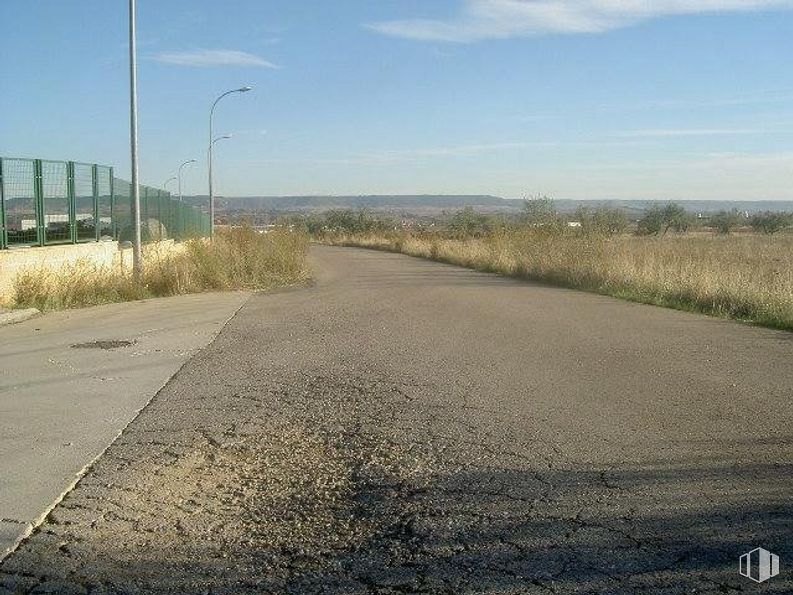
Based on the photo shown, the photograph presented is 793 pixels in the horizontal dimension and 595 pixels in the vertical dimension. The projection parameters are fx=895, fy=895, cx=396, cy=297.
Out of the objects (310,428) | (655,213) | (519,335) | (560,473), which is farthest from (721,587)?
(655,213)

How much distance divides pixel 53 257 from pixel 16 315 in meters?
3.91

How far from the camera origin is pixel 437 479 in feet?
20.5

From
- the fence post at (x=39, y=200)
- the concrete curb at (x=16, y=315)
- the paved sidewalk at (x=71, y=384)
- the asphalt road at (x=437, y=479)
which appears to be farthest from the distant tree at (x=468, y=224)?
the asphalt road at (x=437, y=479)

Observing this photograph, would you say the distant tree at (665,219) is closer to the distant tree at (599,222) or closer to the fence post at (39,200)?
the distant tree at (599,222)

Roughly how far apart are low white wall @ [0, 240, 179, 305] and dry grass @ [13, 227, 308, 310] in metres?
0.18

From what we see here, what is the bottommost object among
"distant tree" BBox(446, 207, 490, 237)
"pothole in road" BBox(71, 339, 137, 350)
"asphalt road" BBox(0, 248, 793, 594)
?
"pothole in road" BBox(71, 339, 137, 350)

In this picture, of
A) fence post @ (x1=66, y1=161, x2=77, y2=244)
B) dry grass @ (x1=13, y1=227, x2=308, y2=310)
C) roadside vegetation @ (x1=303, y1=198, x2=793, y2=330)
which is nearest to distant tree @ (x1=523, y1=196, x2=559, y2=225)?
roadside vegetation @ (x1=303, y1=198, x2=793, y2=330)

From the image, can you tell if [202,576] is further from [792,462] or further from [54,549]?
[792,462]

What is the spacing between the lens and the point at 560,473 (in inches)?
253

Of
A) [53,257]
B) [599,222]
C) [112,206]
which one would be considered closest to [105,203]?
[112,206]

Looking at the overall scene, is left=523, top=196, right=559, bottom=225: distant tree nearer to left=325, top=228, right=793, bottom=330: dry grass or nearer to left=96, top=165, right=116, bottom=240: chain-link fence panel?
left=325, top=228, right=793, bottom=330: dry grass

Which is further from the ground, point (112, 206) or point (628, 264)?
point (112, 206)

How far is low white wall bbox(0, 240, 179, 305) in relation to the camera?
57.7 feet

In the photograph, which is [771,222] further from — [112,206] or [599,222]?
[112,206]
